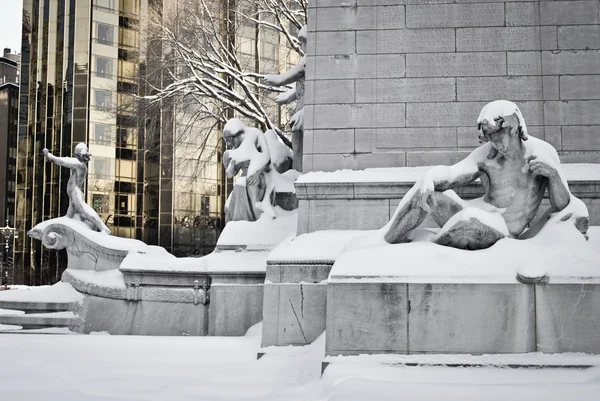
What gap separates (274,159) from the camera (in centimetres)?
1370

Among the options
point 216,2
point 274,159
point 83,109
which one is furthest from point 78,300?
point 83,109

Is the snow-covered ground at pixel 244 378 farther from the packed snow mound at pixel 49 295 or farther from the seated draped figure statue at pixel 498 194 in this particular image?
the packed snow mound at pixel 49 295

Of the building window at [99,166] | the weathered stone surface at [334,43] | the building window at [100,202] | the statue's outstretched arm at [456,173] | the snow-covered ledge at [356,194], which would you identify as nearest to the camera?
the statue's outstretched arm at [456,173]

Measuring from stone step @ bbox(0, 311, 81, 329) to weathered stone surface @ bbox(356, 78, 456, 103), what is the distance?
710cm

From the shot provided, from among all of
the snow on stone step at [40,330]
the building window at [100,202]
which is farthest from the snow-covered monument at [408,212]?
the building window at [100,202]

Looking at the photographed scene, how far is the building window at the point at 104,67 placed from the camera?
1905 inches

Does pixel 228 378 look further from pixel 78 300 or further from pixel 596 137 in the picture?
pixel 78 300

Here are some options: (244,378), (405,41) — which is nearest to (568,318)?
(244,378)

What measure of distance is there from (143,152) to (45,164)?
271 inches

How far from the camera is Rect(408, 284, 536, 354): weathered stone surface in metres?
7.27

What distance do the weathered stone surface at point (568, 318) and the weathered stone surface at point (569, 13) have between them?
476 centimetres

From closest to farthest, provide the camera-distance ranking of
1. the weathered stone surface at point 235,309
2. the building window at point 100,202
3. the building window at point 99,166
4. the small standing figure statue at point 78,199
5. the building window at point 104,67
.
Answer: the weathered stone surface at point 235,309, the small standing figure statue at point 78,199, the building window at point 100,202, the building window at point 99,166, the building window at point 104,67

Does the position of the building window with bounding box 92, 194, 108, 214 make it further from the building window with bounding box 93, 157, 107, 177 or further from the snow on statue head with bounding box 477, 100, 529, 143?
the snow on statue head with bounding box 477, 100, 529, 143

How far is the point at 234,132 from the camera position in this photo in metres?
13.6
